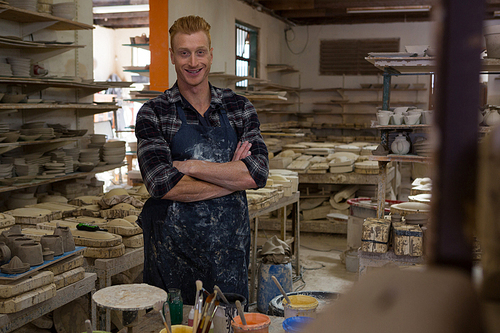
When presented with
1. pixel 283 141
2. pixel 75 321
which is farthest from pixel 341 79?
pixel 75 321

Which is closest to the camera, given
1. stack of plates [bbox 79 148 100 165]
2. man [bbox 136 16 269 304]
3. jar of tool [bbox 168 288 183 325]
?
jar of tool [bbox 168 288 183 325]

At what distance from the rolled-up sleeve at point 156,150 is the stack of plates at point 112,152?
351 centimetres

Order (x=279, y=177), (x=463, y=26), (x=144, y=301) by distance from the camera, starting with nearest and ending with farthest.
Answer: (x=463, y=26) → (x=144, y=301) → (x=279, y=177)

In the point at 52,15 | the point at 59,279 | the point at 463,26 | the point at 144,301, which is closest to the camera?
the point at 463,26

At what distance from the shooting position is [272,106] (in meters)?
11.6

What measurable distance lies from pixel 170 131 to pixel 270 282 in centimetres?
228

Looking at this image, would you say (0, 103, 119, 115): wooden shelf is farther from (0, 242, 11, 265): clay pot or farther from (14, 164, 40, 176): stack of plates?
(0, 242, 11, 265): clay pot

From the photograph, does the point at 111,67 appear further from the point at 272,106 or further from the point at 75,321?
the point at 75,321

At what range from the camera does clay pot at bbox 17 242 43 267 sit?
7.74 feet

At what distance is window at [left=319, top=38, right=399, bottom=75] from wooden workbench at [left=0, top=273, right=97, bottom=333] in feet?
34.5

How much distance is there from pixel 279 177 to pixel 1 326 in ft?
11.6

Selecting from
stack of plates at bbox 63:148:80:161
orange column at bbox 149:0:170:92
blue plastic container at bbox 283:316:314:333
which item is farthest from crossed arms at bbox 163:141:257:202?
orange column at bbox 149:0:170:92

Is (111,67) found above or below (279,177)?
above

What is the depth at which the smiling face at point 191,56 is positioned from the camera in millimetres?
2322
